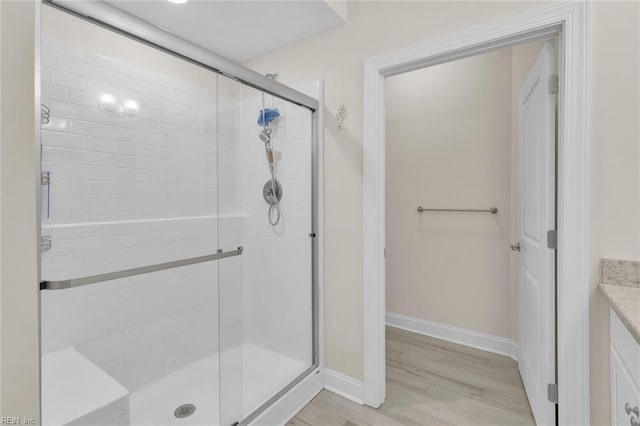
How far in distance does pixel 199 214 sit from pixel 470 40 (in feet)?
5.28

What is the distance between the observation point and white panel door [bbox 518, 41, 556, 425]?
148 centimetres

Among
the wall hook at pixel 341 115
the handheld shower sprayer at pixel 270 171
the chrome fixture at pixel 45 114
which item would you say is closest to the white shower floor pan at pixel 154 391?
the chrome fixture at pixel 45 114

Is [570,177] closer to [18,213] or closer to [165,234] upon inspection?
[165,234]

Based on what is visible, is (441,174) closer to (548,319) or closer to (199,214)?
(548,319)

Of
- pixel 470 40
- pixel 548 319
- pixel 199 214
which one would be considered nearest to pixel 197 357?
pixel 199 214

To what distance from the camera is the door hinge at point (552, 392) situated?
1.45 meters

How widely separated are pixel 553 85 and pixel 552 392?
142cm

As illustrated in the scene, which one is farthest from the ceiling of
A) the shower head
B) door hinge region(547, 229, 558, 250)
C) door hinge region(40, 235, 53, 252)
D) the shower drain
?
the shower drain

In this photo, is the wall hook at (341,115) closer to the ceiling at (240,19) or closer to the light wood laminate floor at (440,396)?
the ceiling at (240,19)

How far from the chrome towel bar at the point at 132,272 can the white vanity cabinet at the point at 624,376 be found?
1605 millimetres

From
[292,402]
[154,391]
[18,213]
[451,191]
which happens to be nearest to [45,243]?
[18,213]

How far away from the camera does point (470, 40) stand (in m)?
1.57

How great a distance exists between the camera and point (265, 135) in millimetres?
2072

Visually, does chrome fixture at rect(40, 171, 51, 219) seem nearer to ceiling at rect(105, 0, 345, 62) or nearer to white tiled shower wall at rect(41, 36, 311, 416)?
white tiled shower wall at rect(41, 36, 311, 416)
